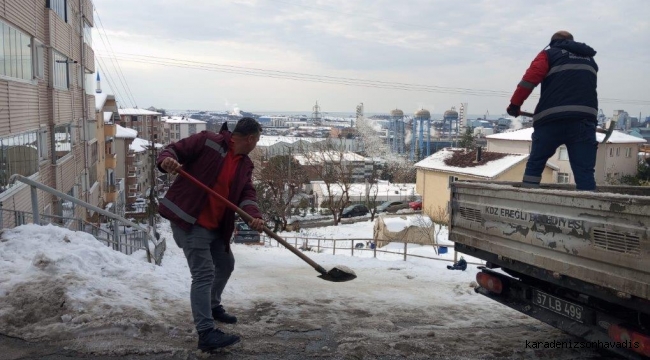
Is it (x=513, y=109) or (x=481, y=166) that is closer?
(x=513, y=109)

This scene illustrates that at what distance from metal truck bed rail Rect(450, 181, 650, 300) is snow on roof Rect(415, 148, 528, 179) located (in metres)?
34.3

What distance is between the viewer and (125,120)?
8844 cm

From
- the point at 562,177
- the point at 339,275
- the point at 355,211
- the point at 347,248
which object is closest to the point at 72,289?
the point at 339,275

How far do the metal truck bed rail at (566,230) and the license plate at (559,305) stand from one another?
38 centimetres

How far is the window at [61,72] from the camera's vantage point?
1734 centimetres

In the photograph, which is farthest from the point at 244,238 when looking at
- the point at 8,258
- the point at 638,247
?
the point at 638,247

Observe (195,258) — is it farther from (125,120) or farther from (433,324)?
(125,120)

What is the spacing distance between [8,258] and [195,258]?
244 centimetres

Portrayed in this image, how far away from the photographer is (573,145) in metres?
5.07

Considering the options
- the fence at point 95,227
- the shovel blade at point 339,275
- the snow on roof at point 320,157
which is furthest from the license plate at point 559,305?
the snow on roof at point 320,157

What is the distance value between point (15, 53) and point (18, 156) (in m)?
2.37

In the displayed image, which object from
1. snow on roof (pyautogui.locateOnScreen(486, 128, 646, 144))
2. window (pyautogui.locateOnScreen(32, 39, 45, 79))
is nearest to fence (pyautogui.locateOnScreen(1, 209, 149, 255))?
window (pyautogui.locateOnScreen(32, 39, 45, 79))

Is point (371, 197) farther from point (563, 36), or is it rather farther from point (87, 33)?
point (563, 36)

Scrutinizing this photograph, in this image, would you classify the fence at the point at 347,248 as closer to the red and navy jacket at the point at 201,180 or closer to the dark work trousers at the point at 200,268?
the red and navy jacket at the point at 201,180
